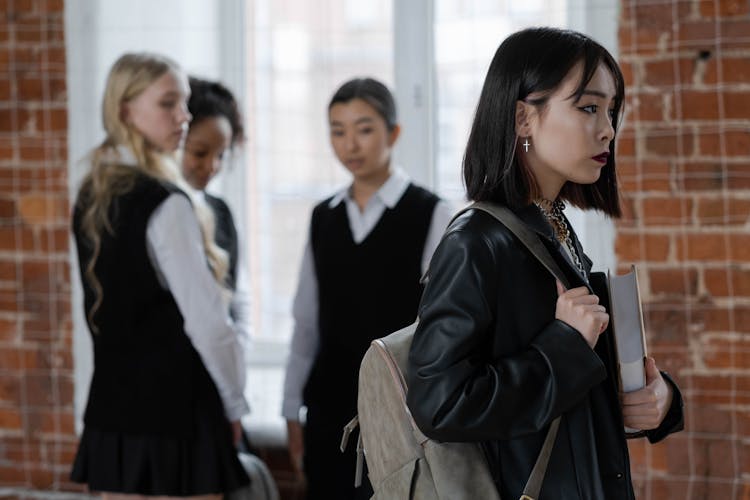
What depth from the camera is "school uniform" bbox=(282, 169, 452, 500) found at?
2662 mm

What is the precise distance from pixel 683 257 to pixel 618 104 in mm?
1479

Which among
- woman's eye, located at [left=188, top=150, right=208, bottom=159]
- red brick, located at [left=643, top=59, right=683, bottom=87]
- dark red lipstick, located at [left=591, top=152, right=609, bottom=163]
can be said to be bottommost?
dark red lipstick, located at [left=591, top=152, right=609, bottom=163]

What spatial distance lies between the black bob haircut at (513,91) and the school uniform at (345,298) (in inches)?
45.8

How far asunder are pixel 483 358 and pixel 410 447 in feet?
0.51

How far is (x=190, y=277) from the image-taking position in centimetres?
253

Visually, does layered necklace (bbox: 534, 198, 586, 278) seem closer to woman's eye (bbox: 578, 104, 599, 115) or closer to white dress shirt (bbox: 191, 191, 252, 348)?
woman's eye (bbox: 578, 104, 599, 115)

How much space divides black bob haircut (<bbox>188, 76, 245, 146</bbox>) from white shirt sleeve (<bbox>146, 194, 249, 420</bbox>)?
2.08 ft

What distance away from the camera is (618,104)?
1541 mm

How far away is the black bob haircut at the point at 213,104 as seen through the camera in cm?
311

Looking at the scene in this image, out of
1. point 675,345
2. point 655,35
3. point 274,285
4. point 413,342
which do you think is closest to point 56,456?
point 274,285

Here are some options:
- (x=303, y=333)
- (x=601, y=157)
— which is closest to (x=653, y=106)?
(x=303, y=333)

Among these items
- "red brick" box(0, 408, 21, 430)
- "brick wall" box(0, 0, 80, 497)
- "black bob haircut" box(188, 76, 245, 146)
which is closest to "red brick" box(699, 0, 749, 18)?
"black bob haircut" box(188, 76, 245, 146)

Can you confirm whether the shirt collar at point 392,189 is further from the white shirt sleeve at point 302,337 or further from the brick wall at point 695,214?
the brick wall at point 695,214

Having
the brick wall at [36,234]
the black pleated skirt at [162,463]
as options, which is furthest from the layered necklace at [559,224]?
the brick wall at [36,234]
